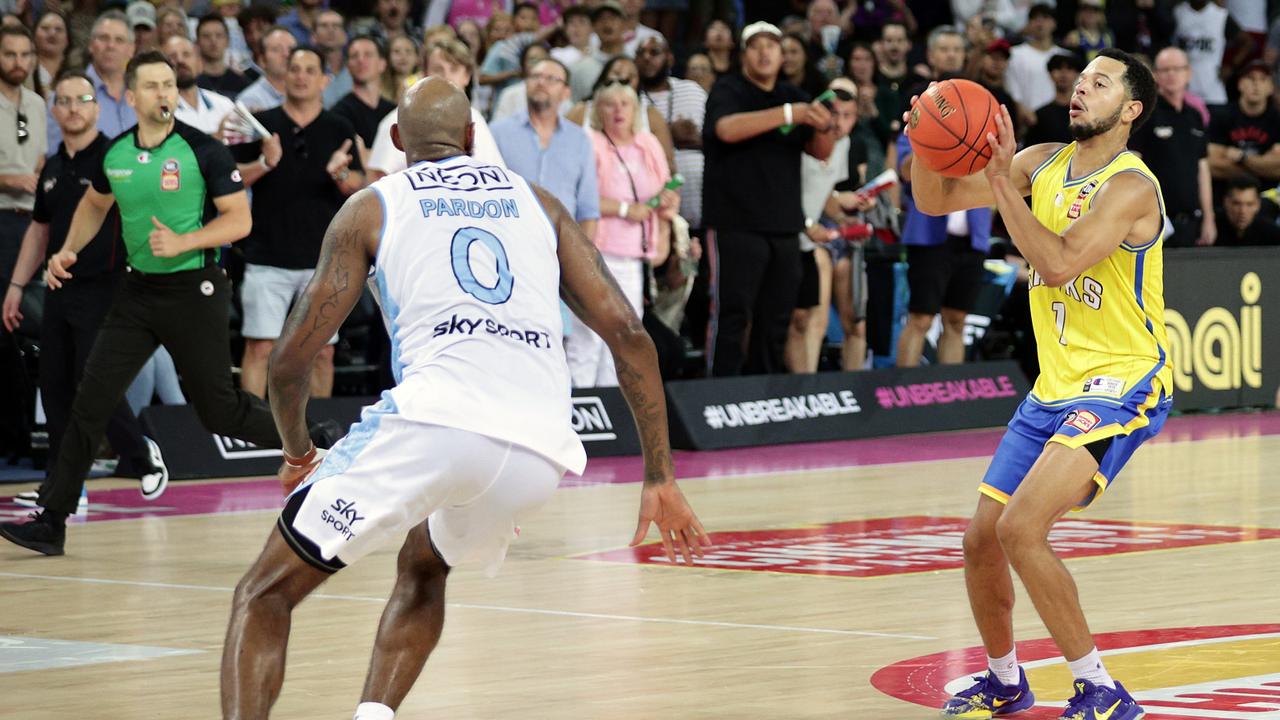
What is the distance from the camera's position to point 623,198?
14.5 metres

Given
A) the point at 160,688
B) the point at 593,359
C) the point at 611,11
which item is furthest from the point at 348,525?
the point at 611,11

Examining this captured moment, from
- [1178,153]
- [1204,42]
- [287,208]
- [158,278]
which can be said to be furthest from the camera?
[1204,42]

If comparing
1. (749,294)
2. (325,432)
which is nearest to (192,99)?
(325,432)

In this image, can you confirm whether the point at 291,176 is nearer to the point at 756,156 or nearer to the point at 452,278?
the point at 756,156

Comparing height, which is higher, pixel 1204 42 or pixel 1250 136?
pixel 1204 42

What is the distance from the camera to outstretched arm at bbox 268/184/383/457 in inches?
204

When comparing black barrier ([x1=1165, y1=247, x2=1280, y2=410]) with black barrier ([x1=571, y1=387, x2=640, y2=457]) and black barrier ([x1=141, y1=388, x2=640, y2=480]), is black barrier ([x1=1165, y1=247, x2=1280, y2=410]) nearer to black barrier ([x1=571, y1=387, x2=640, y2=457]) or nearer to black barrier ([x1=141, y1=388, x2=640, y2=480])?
black barrier ([x1=571, y1=387, x2=640, y2=457])

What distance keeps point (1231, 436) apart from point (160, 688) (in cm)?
1094

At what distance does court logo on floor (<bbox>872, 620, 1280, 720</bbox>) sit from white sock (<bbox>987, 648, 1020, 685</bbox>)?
12 centimetres

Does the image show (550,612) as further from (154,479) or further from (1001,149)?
(154,479)

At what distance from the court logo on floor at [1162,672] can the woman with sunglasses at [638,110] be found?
7955mm

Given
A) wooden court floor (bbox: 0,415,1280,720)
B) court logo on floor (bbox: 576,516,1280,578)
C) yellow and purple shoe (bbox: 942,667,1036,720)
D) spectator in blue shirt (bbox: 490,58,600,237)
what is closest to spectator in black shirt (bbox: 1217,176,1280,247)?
wooden court floor (bbox: 0,415,1280,720)

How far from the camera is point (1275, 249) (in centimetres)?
1764

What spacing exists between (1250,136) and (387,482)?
16.3 meters
